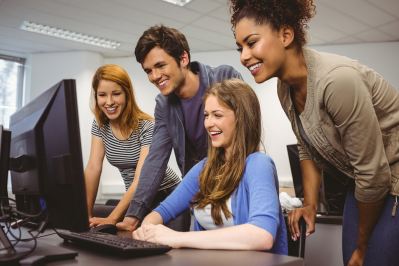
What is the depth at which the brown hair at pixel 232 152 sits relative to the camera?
1.15m

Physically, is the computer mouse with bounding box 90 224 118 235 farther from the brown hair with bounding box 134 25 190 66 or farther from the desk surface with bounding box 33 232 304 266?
the brown hair with bounding box 134 25 190 66

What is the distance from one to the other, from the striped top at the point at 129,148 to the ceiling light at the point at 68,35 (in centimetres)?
321

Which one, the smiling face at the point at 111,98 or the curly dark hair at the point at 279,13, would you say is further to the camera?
the smiling face at the point at 111,98

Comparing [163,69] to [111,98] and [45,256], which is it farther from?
[45,256]

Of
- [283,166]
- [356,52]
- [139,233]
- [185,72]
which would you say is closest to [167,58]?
[185,72]

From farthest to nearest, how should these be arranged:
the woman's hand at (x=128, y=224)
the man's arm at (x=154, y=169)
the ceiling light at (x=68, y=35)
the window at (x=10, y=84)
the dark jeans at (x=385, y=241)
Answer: the window at (x=10, y=84)
the ceiling light at (x=68, y=35)
the man's arm at (x=154, y=169)
the woman's hand at (x=128, y=224)
the dark jeans at (x=385, y=241)

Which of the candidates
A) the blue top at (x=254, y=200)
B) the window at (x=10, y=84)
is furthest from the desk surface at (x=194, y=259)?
the window at (x=10, y=84)

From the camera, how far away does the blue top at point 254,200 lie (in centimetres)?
96

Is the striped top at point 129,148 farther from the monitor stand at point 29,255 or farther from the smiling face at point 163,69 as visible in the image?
the monitor stand at point 29,255

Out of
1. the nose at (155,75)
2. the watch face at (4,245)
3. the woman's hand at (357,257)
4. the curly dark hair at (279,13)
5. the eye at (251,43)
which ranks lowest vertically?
the woman's hand at (357,257)

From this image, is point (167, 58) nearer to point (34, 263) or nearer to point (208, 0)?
point (34, 263)

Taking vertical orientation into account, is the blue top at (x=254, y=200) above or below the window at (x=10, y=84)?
below

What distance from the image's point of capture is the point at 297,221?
4.04 ft

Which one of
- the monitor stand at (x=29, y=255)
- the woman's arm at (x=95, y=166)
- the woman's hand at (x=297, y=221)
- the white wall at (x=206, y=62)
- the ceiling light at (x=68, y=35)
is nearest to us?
the monitor stand at (x=29, y=255)
